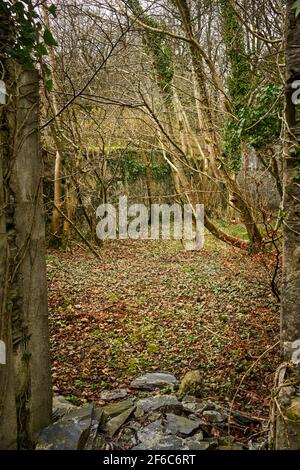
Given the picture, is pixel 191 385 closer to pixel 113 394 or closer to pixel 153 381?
pixel 153 381

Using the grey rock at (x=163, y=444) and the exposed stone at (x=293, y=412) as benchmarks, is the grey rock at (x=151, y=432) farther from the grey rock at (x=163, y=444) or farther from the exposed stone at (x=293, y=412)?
the exposed stone at (x=293, y=412)

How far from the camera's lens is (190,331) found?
5.25 metres

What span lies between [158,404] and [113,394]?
643 millimetres

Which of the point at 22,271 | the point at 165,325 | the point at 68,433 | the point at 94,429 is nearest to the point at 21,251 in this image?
the point at 22,271

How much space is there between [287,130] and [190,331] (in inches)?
127

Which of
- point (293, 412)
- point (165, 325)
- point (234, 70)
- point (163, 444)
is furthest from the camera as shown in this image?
point (234, 70)

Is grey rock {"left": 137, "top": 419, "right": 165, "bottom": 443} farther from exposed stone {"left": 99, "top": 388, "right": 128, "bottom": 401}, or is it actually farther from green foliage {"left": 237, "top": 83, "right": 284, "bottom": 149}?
green foliage {"left": 237, "top": 83, "right": 284, "bottom": 149}

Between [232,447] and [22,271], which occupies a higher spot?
[22,271]

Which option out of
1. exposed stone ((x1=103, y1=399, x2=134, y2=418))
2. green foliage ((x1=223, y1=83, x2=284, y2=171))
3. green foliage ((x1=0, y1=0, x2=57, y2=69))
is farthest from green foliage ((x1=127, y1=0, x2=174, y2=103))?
exposed stone ((x1=103, y1=399, x2=134, y2=418))

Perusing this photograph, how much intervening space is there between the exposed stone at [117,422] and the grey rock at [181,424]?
0.33 m

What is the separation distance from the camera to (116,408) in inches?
126

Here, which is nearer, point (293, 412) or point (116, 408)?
point (293, 412)
